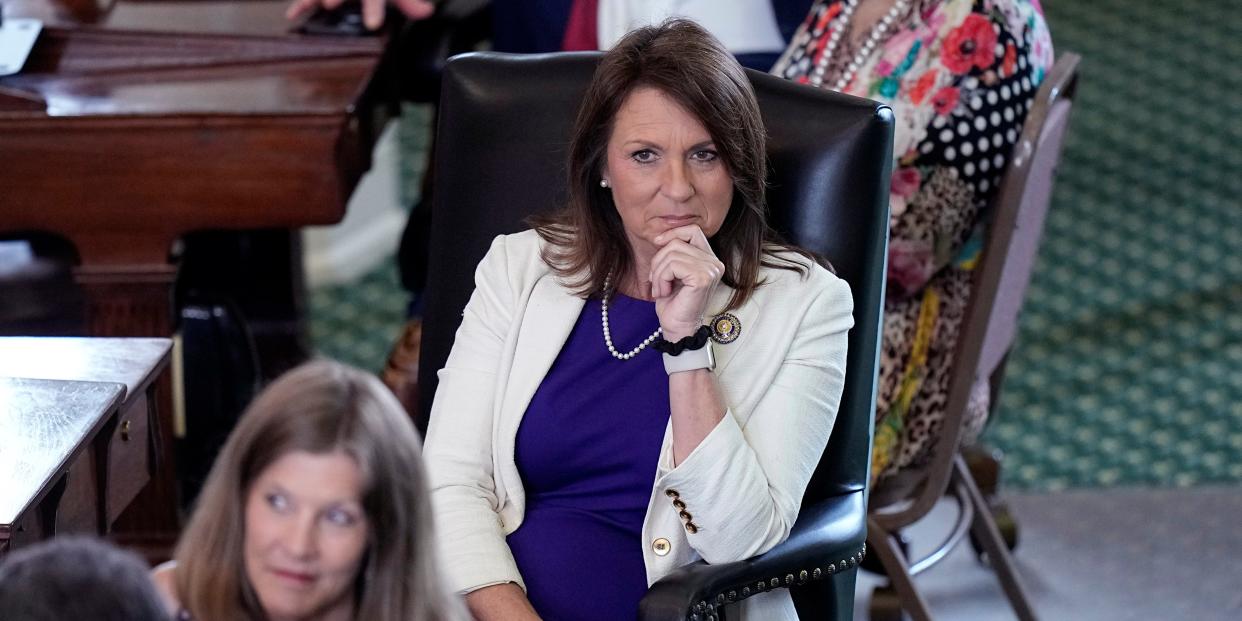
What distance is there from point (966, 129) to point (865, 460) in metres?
0.59

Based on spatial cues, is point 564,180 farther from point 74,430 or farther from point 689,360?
point 74,430

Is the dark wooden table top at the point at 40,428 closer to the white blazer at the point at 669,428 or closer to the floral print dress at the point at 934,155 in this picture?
the white blazer at the point at 669,428

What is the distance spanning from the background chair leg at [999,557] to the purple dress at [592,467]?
103 centimetres

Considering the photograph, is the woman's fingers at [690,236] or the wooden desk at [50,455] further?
the woman's fingers at [690,236]

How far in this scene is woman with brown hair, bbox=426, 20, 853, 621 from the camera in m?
1.88

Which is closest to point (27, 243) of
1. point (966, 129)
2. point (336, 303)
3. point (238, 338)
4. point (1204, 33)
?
point (238, 338)

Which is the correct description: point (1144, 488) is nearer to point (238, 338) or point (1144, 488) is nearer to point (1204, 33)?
point (238, 338)

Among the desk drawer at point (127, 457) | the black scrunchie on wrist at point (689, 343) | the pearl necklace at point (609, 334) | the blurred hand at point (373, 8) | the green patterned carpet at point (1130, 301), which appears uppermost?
the black scrunchie on wrist at point (689, 343)

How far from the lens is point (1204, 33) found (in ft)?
21.2

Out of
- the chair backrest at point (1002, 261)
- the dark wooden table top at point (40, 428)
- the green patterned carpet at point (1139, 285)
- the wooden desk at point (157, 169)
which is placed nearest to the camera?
the dark wooden table top at point (40, 428)

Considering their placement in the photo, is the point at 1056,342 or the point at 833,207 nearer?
the point at 833,207

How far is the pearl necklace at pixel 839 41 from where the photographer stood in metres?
2.57

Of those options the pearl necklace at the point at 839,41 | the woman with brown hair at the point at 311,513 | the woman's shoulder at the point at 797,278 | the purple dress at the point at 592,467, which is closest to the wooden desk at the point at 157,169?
the pearl necklace at the point at 839,41

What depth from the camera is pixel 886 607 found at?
9.71 ft
